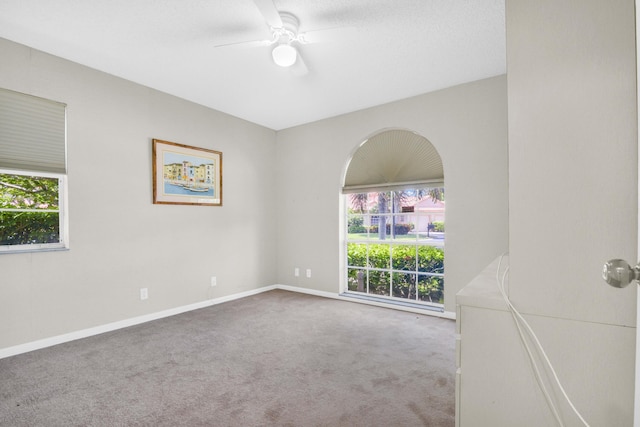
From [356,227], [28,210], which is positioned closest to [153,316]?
[28,210]

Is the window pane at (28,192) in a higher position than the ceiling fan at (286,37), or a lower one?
lower

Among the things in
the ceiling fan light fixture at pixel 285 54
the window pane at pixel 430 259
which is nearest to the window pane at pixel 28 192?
the ceiling fan light fixture at pixel 285 54

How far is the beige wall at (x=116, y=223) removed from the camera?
8.65ft

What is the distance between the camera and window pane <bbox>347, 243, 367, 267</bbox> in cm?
432

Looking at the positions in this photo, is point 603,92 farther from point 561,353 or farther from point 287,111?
point 287,111

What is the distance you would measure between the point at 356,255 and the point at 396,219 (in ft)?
2.64

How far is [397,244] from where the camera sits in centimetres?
397

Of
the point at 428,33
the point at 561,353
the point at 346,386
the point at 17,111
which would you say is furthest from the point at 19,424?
the point at 428,33

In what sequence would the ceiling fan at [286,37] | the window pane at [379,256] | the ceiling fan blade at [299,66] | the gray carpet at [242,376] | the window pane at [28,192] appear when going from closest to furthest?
1. the gray carpet at [242,376]
2. the ceiling fan at [286,37]
3. the ceiling fan blade at [299,66]
4. the window pane at [28,192]
5. the window pane at [379,256]

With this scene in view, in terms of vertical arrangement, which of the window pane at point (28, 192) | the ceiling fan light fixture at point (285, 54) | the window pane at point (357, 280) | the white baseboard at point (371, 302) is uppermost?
the ceiling fan light fixture at point (285, 54)

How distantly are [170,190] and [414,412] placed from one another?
3255 mm

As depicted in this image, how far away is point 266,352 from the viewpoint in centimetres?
259

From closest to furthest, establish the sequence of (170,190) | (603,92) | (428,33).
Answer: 1. (603,92)
2. (428,33)
3. (170,190)

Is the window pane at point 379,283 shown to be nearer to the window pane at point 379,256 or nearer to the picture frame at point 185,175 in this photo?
the window pane at point 379,256
